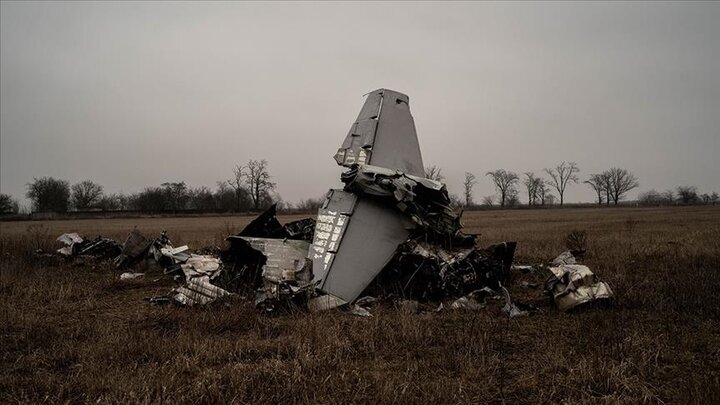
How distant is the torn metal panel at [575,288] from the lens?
5684mm

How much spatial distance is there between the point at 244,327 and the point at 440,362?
2.35m

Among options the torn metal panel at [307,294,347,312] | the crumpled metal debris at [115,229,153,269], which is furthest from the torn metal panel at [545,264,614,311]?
the crumpled metal debris at [115,229,153,269]

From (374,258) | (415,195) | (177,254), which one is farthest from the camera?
(177,254)

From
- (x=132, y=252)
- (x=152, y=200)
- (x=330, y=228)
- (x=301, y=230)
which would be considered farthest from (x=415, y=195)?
(x=152, y=200)

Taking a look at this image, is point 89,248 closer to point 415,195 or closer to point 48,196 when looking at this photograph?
point 415,195

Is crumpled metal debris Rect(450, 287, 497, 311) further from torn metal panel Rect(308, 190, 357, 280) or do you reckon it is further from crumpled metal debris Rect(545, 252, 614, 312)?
torn metal panel Rect(308, 190, 357, 280)

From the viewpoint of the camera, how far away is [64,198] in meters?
83.4

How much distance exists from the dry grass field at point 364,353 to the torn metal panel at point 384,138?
3312 mm

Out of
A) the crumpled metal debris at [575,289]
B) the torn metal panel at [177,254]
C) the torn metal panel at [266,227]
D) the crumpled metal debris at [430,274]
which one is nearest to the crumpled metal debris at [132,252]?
the torn metal panel at [177,254]

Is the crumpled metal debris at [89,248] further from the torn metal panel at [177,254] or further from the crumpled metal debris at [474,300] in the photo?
the crumpled metal debris at [474,300]

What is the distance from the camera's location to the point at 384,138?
27.8 ft

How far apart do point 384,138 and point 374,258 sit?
109 inches

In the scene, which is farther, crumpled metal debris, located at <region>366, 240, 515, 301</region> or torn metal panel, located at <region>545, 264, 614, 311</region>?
crumpled metal debris, located at <region>366, 240, 515, 301</region>

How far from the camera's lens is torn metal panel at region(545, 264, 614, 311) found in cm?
568
